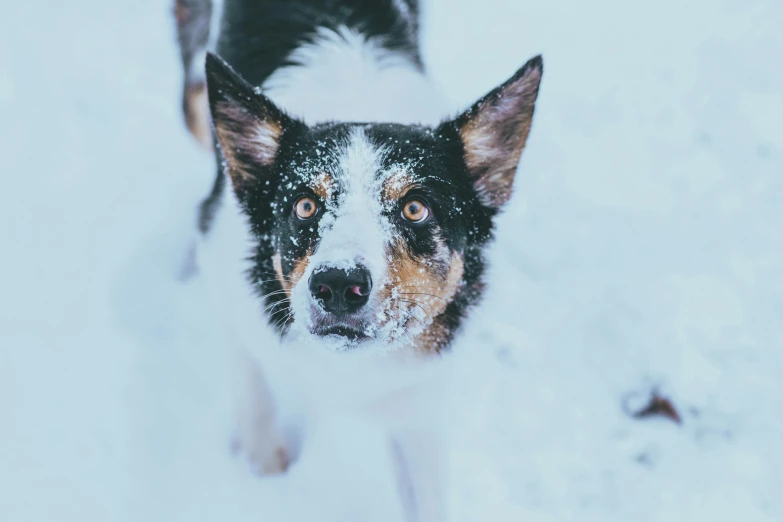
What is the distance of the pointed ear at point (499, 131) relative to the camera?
2.12 m

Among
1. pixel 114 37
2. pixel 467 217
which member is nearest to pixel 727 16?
pixel 467 217

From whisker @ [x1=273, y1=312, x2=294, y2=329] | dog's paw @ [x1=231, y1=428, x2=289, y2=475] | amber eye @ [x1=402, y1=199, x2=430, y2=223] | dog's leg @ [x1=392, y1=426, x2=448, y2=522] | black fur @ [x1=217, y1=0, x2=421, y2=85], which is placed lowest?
dog's paw @ [x1=231, y1=428, x2=289, y2=475]

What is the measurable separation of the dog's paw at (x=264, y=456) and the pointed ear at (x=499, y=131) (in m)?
1.47

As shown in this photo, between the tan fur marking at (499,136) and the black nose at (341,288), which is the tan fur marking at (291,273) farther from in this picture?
the tan fur marking at (499,136)

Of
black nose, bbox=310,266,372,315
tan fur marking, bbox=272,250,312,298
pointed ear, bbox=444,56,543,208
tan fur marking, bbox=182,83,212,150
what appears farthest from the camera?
tan fur marking, bbox=182,83,212,150

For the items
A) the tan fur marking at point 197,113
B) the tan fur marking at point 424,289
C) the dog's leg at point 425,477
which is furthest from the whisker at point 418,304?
the tan fur marking at point 197,113

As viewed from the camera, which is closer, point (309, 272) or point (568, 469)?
point (309, 272)

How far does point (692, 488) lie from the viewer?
9.34 ft

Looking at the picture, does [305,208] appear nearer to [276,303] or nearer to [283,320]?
[276,303]

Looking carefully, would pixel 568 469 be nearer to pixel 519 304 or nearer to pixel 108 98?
pixel 519 304

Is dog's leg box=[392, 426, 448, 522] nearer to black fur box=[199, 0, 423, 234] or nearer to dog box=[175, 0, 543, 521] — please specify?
dog box=[175, 0, 543, 521]

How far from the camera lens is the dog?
1952mm

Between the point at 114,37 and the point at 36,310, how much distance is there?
248 centimetres

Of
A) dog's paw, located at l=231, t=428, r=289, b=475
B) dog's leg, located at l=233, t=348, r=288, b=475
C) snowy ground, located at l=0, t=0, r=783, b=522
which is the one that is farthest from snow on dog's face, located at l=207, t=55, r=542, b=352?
dog's paw, located at l=231, t=428, r=289, b=475
